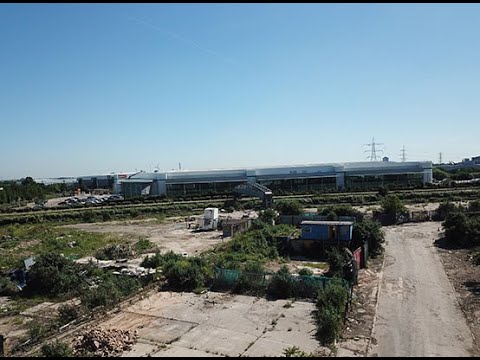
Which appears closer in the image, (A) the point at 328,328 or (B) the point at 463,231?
(A) the point at 328,328

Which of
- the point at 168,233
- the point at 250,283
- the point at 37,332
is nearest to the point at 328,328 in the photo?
the point at 250,283

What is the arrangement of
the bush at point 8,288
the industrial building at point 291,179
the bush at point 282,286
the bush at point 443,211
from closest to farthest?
the bush at point 282,286 < the bush at point 8,288 < the bush at point 443,211 < the industrial building at point 291,179

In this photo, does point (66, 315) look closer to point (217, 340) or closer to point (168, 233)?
point (217, 340)

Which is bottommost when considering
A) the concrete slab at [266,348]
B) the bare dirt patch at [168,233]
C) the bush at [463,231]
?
the concrete slab at [266,348]

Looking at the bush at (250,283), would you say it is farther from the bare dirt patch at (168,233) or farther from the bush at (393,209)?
the bush at (393,209)

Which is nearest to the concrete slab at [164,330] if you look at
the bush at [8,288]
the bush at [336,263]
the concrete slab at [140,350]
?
the concrete slab at [140,350]

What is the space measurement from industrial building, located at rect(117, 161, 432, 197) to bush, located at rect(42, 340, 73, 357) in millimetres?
56247

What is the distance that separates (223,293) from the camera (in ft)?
59.3

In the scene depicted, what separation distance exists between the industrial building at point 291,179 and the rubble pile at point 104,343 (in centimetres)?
5530

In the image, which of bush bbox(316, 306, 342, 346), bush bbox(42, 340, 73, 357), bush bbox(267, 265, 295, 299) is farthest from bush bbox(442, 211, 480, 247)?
bush bbox(42, 340, 73, 357)

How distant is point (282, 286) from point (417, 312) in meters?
5.15

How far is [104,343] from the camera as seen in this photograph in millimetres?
12492

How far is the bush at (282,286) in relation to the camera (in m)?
17.4

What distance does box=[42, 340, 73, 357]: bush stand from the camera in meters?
11.8
